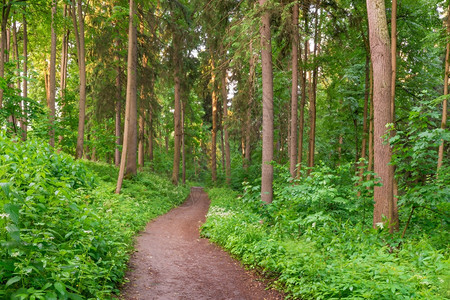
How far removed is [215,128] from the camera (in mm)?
24141

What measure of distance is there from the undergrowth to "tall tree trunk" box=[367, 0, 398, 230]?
0.37 m

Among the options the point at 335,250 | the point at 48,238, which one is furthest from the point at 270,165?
the point at 48,238

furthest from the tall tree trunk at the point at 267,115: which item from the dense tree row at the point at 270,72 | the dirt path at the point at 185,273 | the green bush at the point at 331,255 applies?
the dirt path at the point at 185,273

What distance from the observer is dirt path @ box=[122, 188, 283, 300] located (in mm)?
4980

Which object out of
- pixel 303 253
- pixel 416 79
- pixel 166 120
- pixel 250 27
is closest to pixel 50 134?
pixel 250 27

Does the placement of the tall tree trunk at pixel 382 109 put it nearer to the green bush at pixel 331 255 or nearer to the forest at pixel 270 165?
the forest at pixel 270 165

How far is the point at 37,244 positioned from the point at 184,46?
1767 centimetres

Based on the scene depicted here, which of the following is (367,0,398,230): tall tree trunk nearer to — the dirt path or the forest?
the forest

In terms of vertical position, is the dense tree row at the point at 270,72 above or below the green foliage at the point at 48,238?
above

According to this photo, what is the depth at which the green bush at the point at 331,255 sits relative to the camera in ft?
12.3

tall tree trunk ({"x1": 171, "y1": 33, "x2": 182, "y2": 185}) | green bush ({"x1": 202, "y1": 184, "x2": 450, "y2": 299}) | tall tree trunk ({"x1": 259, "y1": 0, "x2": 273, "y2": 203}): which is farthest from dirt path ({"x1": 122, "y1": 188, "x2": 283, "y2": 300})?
tall tree trunk ({"x1": 171, "y1": 33, "x2": 182, "y2": 185})

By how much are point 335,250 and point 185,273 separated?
10.3 ft

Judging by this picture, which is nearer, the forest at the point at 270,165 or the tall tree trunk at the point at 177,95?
the forest at the point at 270,165

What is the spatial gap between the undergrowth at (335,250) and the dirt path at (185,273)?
42 centimetres
